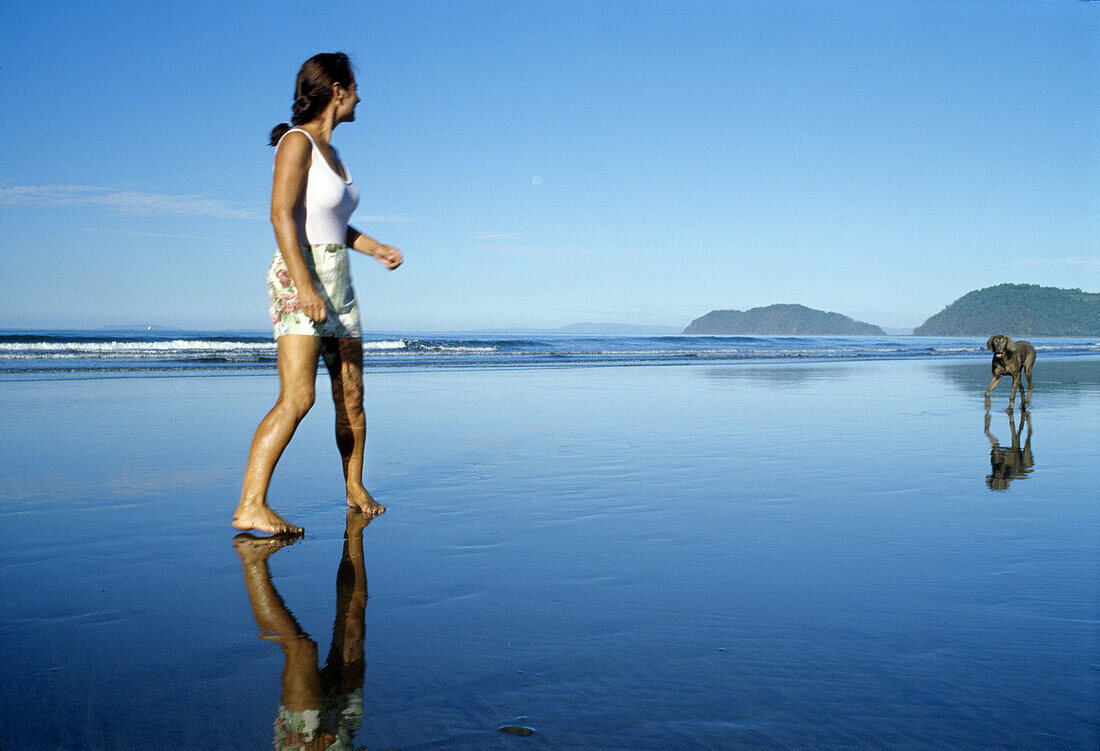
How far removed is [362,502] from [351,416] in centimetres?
43

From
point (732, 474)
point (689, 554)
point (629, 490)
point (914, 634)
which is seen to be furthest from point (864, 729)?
point (732, 474)

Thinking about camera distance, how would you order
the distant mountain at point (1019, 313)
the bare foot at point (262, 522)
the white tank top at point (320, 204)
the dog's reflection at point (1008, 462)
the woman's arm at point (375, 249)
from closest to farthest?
1. the bare foot at point (262, 522)
2. the white tank top at point (320, 204)
3. the woman's arm at point (375, 249)
4. the dog's reflection at point (1008, 462)
5. the distant mountain at point (1019, 313)

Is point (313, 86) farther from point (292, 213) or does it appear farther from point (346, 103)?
point (292, 213)

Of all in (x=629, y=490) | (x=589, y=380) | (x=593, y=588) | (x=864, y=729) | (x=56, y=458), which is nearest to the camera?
(x=864, y=729)

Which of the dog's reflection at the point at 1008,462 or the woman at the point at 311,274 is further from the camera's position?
the dog's reflection at the point at 1008,462

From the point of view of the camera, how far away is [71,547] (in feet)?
10.6

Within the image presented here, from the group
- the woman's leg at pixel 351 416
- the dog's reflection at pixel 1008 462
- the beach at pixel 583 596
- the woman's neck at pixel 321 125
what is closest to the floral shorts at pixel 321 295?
the woman's leg at pixel 351 416

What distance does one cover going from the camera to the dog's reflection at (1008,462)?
481cm

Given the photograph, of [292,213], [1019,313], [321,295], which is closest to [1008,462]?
[321,295]

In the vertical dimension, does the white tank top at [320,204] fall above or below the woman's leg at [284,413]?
above

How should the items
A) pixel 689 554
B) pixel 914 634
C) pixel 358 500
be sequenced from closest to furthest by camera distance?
pixel 914 634 < pixel 689 554 < pixel 358 500

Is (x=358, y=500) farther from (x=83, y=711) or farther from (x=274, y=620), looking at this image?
(x=83, y=711)

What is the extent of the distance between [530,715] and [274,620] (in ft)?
3.18

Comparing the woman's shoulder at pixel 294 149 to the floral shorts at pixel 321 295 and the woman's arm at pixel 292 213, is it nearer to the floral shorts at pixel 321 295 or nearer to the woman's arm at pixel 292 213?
the woman's arm at pixel 292 213
